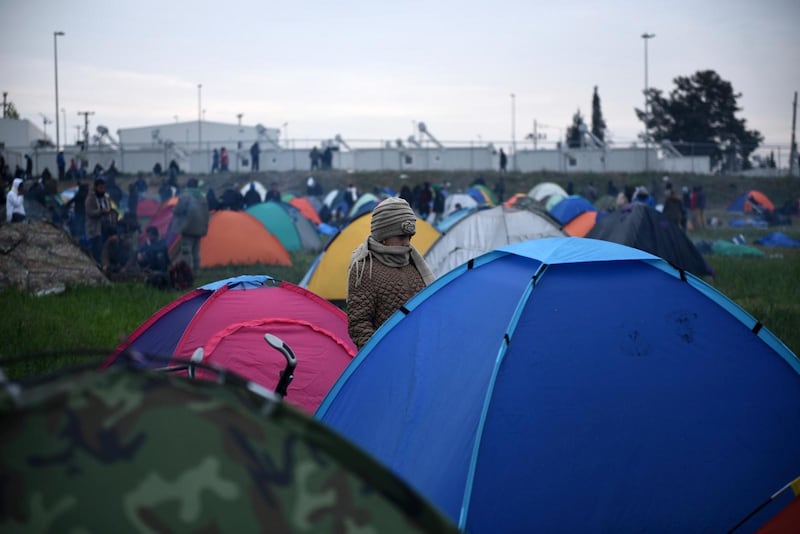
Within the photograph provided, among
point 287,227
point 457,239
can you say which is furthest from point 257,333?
point 287,227

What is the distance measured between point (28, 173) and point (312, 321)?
40.1 m

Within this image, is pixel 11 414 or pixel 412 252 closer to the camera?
pixel 11 414

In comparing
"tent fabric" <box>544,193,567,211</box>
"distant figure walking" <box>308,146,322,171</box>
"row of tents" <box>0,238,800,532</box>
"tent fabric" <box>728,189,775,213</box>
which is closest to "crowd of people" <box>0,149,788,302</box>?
"tent fabric" <box>544,193,567,211</box>

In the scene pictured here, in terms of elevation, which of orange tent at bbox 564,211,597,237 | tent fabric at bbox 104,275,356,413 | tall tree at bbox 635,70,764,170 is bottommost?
tent fabric at bbox 104,275,356,413

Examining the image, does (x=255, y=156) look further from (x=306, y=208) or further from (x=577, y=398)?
(x=577, y=398)

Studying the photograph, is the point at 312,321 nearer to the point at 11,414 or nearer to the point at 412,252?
the point at 412,252

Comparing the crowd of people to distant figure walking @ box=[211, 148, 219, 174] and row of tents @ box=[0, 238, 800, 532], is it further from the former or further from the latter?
distant figure walking @ box=[211, 148, 219, 174]

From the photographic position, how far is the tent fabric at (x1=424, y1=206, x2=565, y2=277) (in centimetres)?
1264

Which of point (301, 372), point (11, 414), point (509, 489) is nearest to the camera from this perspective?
point (11, 414)

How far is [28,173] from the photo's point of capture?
140 ft

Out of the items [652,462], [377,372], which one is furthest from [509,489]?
[377,372]

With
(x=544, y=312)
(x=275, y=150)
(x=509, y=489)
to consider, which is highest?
(x=275, y=150)

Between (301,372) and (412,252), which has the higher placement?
(412,252)

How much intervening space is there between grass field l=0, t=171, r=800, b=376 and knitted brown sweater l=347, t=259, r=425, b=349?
1747 millimetres
